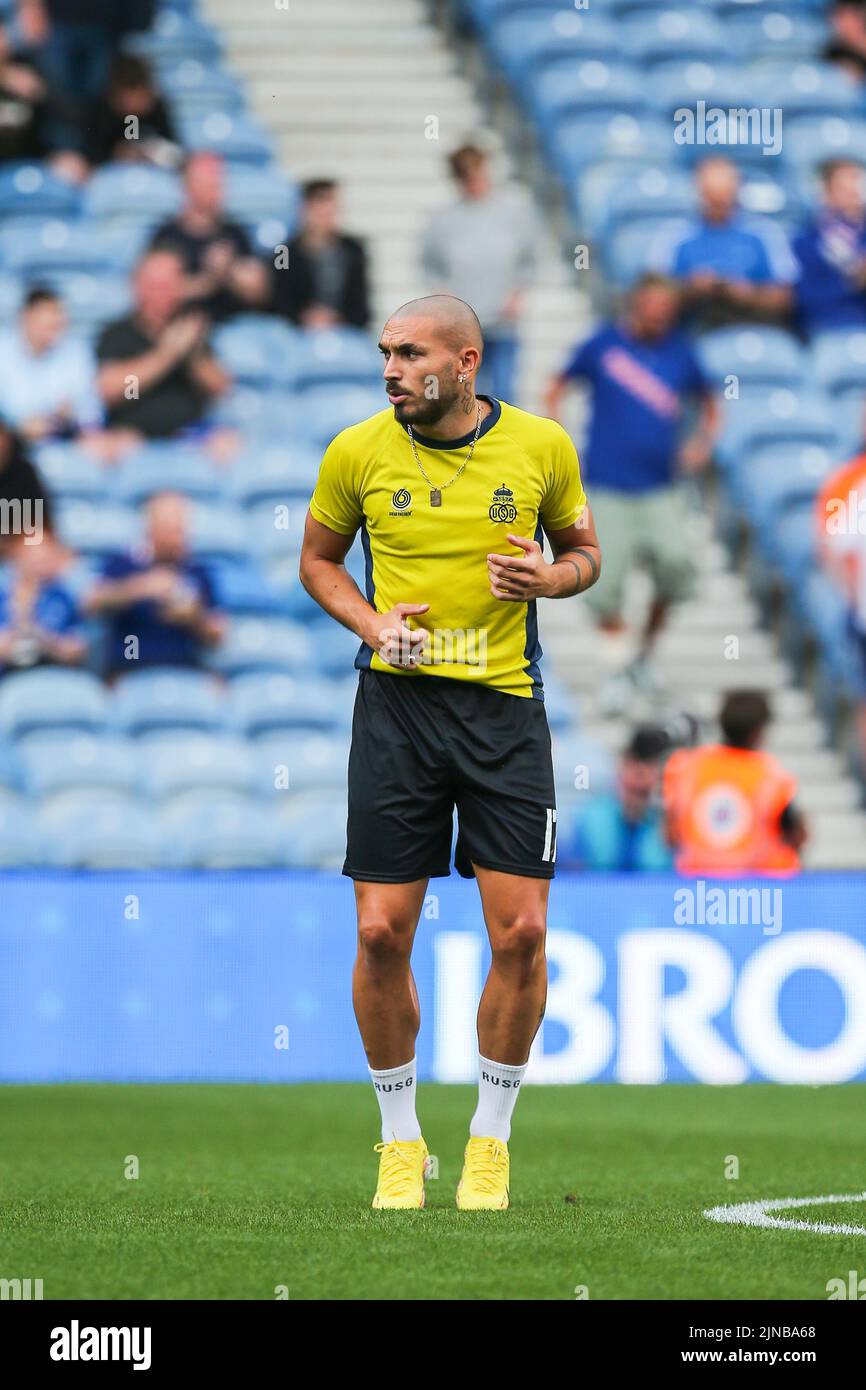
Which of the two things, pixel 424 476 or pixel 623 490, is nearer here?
pixel 424 476

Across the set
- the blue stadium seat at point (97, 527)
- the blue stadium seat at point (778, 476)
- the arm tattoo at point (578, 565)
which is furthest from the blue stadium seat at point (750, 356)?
the arm tattoo at point (578, 565)

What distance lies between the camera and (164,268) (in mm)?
11336

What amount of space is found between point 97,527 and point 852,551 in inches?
136

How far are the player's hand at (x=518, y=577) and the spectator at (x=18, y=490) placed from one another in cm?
571

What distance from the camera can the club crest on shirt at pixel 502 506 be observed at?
514 cm

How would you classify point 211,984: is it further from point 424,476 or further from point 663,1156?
point 424,476

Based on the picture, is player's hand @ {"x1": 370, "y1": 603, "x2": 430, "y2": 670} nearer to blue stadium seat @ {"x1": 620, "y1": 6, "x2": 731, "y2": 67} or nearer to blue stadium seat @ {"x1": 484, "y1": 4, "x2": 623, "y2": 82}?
blue stadium seat @ {"x1": 484, "y1": 4, "x2": 623, "y2": 82}

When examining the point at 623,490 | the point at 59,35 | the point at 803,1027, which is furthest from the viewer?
the point at 59,35

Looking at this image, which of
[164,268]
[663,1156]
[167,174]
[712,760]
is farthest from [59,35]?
[663,1156]

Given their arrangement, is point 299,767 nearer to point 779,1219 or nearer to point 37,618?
point 37,618

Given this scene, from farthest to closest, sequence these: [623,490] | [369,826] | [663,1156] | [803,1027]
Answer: [623,490], [803,1027], [663,1156], [369,826]

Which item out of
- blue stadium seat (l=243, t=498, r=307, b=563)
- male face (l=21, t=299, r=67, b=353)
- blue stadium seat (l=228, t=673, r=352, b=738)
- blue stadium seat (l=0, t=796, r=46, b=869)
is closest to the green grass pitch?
blue stadium seat (l=0, t=796, r=46, b=869)

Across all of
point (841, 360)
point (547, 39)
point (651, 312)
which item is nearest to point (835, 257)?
point (841, 360)

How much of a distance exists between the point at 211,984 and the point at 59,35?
19.8ft
